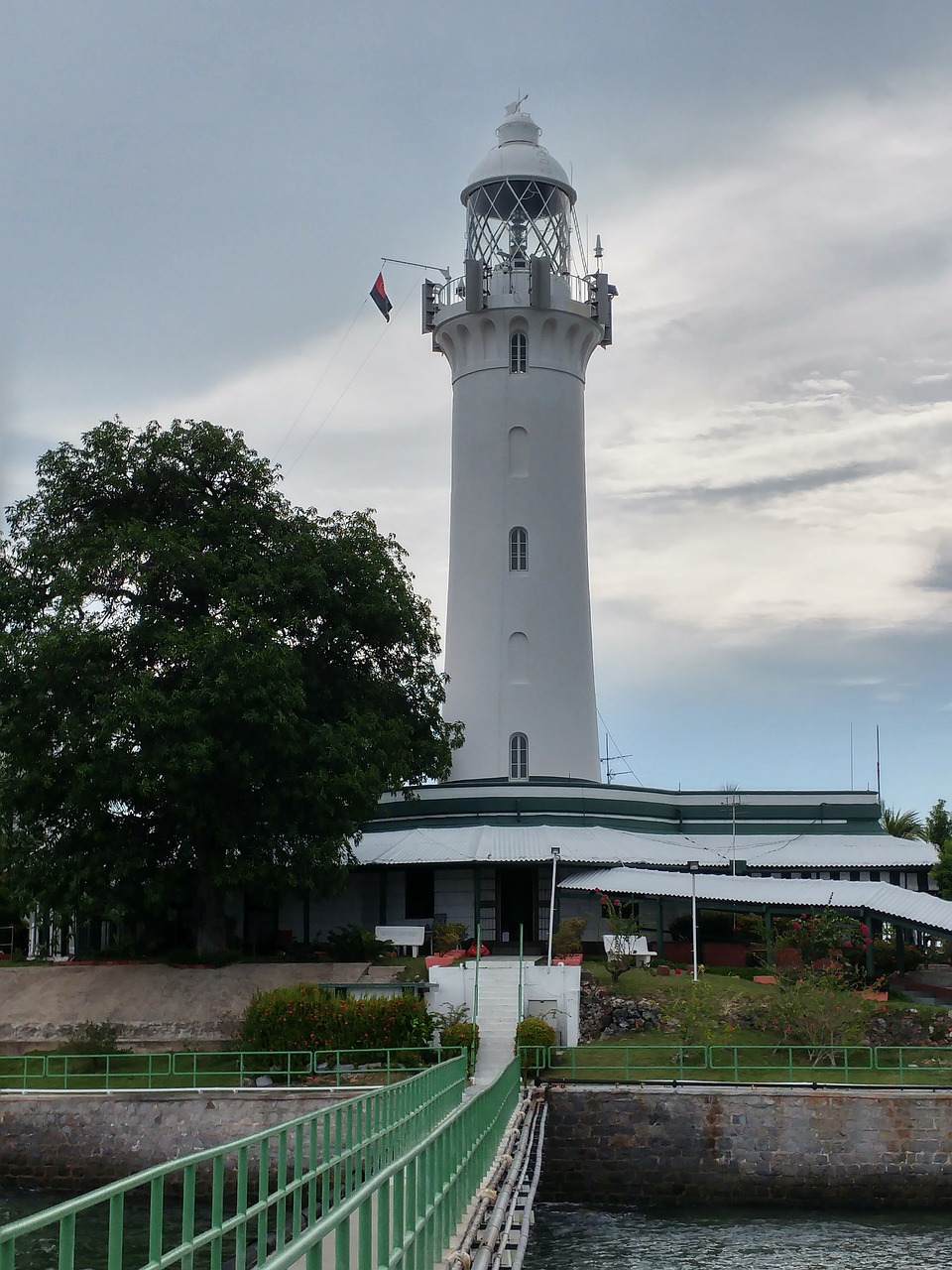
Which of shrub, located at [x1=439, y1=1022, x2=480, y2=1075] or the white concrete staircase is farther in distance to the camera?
the white concrete staircase

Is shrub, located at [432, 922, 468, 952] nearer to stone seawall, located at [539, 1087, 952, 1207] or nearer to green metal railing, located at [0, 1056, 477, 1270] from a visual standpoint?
stone seawall, located at [539, 1087, 952, 1207]

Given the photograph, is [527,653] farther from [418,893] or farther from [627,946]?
[627,946]

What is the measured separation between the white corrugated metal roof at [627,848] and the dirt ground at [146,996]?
579cm

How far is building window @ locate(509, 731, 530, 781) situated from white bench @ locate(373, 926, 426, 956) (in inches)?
319

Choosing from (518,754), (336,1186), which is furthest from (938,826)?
(336,1186)

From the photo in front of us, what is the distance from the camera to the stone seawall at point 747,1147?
2573 centimetres

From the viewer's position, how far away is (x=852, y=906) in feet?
119

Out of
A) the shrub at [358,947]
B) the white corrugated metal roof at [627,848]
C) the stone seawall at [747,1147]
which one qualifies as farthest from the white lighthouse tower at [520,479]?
the stone seawall at [747,1147]

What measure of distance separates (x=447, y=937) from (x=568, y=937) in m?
3.30

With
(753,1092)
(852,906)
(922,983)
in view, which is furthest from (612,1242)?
(922,983)

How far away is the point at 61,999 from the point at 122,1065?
4.67 meters

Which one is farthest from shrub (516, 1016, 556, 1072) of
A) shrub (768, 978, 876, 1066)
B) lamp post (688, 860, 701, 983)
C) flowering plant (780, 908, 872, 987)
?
flowering plant (780, 908, 872, 987)

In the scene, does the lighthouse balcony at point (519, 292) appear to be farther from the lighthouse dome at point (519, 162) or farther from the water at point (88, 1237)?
the water at point (88, 1237)

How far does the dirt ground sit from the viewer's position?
33969 mm
